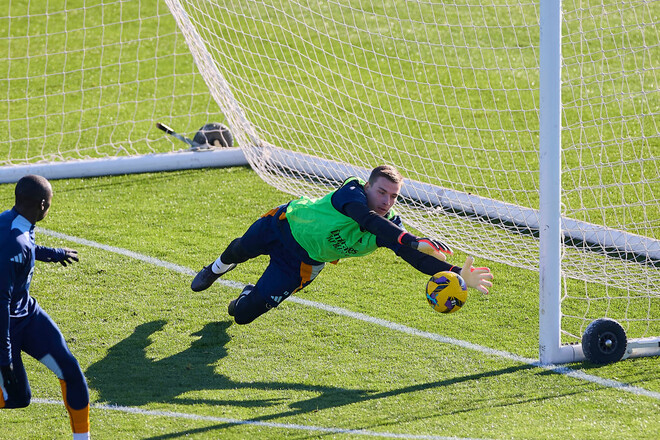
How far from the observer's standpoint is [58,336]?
4684mm

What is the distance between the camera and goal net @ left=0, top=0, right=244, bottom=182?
10.0 meters

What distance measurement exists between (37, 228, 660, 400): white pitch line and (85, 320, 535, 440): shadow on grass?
0.22 metres

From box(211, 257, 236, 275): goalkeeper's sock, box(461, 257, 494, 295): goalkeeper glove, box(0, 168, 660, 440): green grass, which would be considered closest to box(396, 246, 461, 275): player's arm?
box(461, 257, 494, 295): goalkeeper glove

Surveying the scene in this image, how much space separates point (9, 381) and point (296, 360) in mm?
1946

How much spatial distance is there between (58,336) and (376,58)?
7.30 metres

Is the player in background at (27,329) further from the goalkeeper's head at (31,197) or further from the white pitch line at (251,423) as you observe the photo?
the white pitch line at (251,423)

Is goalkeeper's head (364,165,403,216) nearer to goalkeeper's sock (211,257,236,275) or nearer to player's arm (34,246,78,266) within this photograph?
goalkeeper's sock (211,257,236,275)

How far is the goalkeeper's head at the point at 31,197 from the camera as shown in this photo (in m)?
4.52

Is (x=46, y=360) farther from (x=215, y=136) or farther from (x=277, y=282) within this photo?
(x=215, y=136)

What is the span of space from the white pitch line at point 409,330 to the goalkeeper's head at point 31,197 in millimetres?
2555

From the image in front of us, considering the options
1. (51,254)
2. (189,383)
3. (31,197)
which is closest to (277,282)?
(189,383)

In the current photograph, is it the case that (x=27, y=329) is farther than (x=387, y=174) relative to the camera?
No

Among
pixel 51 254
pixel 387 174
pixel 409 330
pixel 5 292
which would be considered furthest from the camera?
pixel 409 330

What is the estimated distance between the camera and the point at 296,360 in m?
5.79
